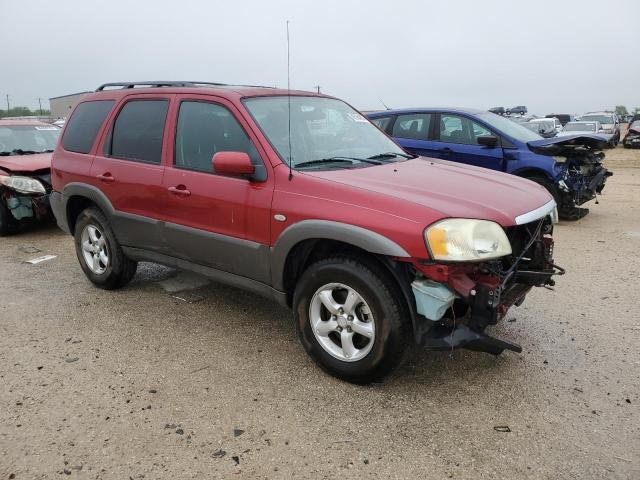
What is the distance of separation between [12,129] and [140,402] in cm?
692

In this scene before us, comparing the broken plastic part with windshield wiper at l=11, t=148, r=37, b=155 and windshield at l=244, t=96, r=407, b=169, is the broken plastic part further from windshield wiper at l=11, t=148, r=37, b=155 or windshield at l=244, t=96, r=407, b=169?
windshield wiper at l=11, t=148, r=37, b=155

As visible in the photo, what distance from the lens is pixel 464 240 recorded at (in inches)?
111

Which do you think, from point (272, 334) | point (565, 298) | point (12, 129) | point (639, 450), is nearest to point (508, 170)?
point (565, 298)

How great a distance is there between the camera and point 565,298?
4.70 meters

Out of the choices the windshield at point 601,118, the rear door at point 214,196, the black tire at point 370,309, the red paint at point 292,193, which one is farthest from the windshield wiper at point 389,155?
the windshield at point 601,118

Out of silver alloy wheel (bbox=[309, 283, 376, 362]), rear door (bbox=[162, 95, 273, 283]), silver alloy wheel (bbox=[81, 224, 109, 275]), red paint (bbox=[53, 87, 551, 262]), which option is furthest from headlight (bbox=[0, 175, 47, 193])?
silver alloy wheel (bbox=[309, 283, 376, 362])

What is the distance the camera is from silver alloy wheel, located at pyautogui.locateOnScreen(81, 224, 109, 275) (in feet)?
15.9

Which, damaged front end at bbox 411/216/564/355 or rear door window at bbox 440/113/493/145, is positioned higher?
rear door window at bbox 440/113/493/145

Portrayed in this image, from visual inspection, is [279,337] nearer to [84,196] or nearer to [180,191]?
[180,191]

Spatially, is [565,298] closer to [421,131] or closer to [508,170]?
[508,170]

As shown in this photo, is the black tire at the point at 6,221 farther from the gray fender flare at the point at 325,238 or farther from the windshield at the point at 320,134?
the gray fender flare at the point at 325,238

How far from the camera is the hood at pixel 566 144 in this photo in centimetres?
740

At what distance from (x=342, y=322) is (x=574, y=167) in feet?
20.0

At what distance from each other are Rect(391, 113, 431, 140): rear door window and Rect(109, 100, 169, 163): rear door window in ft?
15.7
